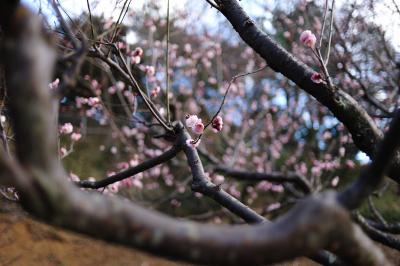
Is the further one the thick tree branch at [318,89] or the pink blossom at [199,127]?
the pink blossom at [199,127]

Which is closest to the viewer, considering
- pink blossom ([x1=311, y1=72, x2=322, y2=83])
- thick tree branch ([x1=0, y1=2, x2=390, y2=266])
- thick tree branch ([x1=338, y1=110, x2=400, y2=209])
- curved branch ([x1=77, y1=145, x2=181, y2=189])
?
thick tree branch ([x1=0, y1=2, x2=390, y2=266])

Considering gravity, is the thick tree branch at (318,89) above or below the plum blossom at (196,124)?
above

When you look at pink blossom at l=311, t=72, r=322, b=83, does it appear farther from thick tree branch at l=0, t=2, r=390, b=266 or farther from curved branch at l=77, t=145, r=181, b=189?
thick tree branch at l=0, t=2, r=390, b=266

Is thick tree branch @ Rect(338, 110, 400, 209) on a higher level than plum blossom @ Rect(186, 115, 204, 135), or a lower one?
higher

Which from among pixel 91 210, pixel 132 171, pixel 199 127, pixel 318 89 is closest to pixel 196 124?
pixel 199 127

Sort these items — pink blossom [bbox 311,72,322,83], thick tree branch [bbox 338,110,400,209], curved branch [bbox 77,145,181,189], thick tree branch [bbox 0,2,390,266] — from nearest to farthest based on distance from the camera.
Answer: thick tree branch [bbox 0,2,390,266] → thick tree branch [bbox 338,110,400,209] → pink blossom [bbox 311,72,322,83] → curved branch [bbox 77,145,181,189]

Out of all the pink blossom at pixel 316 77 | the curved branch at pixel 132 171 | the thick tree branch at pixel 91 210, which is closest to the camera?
the thick tree branch at pixel 91 210

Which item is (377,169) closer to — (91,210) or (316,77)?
(91,210)

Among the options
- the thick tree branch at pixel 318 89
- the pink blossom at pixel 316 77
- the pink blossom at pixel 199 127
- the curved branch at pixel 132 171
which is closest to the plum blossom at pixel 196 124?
the pink blossom at pixel 199 127

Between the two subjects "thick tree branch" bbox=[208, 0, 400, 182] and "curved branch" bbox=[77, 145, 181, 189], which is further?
"curved branch" bbox=[77, 145, 181, 189]

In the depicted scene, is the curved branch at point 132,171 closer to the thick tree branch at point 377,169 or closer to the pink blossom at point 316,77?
the pink blossom at point 316,77

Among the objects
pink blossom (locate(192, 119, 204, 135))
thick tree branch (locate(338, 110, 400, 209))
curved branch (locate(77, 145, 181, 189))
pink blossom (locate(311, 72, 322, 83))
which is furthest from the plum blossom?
thick tree branch (locate(338, 110, 400, 209))
